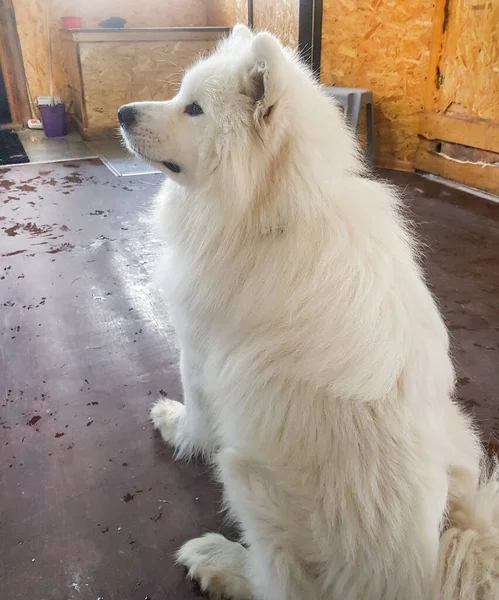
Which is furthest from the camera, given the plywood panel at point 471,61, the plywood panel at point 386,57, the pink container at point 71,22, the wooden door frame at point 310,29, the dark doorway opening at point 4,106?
the dark doorway opening at point 4,106

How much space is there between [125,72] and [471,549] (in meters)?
6.40

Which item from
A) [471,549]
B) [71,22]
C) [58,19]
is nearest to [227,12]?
[71,22]

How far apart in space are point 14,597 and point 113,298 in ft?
5.09

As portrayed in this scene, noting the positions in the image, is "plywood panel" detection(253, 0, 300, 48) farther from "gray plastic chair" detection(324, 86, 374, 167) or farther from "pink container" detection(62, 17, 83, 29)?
"pink container" detection(62, 17, 83, 29)

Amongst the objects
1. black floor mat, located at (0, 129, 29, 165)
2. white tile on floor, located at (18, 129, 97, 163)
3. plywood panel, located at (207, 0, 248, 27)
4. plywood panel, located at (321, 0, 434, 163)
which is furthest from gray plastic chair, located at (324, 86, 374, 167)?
black floor mat, located at (0, 129, 29, 165)

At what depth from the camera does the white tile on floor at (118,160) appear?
15.8 ft

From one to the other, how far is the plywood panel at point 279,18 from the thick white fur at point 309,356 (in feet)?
13.8

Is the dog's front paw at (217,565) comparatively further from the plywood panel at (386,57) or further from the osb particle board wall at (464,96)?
the plywood panel at (386,57)

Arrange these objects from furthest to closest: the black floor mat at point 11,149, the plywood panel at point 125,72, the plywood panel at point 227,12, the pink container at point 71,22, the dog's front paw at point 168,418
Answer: the plywood panel at point 227,12 → the pink container at point 71,22 → the plywood panel at point 125,72 → the black floor mat at point 11,149 → the dog's front paw at point 168,418

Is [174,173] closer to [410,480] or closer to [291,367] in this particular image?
[291,367]

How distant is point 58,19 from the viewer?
6406 millimetres

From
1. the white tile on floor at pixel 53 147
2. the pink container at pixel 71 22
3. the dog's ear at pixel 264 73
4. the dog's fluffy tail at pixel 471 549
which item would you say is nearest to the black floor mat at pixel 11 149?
the white tile on floor at pixel 53 147

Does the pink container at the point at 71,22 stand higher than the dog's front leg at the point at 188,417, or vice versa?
the pink container at the point at 71,22

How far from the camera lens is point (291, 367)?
1.02 meters
